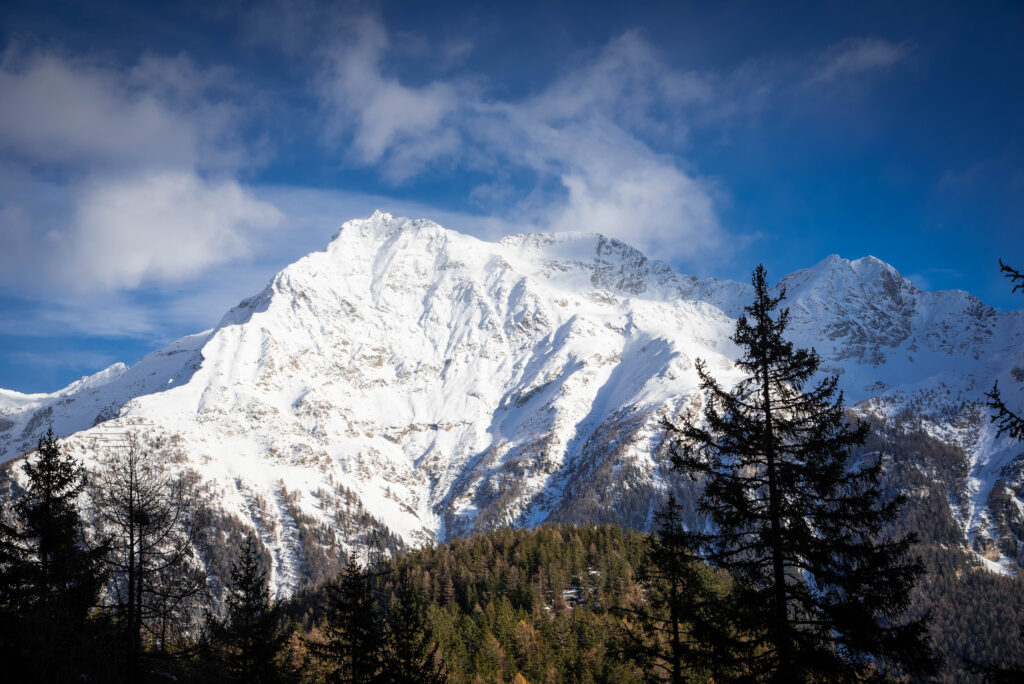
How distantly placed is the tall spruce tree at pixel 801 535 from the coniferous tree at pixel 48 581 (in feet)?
44.5

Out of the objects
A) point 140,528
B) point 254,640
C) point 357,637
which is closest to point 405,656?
point 357,637

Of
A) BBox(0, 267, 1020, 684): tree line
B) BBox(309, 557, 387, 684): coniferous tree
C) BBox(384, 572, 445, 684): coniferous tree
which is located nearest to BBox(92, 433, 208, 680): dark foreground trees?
BBox(0, 267, 1020, 684): tree line

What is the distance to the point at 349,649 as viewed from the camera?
24.9m

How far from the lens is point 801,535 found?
12250mm

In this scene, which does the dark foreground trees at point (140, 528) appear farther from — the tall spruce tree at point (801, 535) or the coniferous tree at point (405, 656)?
the tall spruce tree at point (801, 535)

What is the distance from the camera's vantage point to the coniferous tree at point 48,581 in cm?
1061

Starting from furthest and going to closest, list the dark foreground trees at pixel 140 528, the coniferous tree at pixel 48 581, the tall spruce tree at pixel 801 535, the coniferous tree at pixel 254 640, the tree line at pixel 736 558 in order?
1. the coniferous tree at pixel 254 640
2. the dark foreground trees at pixel 140 528
3. the tall spruce tree at pixel 801 535
4. the tree line at pixel 736 558
5. the coniferous tree at pixel 48 581

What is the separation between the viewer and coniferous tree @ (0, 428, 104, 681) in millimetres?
10609

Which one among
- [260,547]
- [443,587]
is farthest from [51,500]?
[260,547]

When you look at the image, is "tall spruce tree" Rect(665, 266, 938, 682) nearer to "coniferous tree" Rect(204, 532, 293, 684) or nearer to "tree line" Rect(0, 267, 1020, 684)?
"tree line" Rect(0, 267, 1020, 684)

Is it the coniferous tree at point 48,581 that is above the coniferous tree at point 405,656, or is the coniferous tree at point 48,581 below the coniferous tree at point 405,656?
above

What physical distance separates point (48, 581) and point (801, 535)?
18.0 m

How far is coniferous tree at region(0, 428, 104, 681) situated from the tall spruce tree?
44.5 ft

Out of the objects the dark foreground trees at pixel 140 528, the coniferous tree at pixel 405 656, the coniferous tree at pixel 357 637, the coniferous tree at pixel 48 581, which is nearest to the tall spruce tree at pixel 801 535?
the coniferous tree at pixel 48 581
